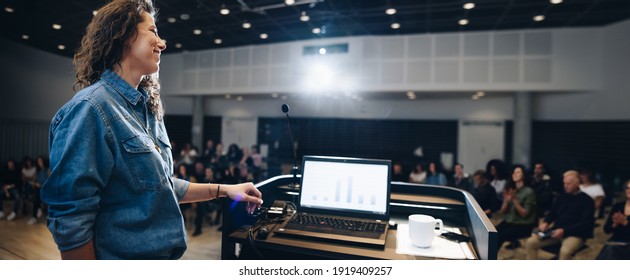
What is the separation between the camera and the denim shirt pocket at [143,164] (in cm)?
73

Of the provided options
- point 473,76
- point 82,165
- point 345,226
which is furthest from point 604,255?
point 473,76

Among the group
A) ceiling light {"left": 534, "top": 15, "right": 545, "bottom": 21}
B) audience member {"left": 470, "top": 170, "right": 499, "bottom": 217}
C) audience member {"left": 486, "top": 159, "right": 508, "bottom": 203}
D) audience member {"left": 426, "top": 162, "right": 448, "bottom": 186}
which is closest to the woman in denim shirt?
audience member {"left": 470, "top": 170, "right": 499, "bottom": 217}

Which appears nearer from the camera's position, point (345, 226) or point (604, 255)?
point (345, 226)

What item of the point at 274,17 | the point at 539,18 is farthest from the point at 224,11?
the point at 539,18

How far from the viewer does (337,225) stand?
1091 millimetres

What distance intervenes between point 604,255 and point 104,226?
7.33ft

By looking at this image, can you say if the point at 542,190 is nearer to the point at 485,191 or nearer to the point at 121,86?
the point at 485,191

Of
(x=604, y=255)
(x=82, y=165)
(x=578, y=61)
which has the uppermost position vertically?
(x=578, y=61)

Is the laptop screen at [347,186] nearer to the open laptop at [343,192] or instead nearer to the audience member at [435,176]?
the open laptop at [343,192]

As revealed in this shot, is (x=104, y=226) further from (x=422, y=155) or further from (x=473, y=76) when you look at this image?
(x=422, y=155)

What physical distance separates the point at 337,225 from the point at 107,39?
840mm

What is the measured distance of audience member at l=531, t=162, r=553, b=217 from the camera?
291cm

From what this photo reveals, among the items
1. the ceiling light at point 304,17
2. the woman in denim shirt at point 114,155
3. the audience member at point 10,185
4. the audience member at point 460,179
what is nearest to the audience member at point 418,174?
the audience member at point 460,179
